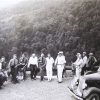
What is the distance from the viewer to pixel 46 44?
76.9 feet

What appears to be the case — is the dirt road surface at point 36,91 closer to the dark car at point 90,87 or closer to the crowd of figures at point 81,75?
the crowd of figures at point 81,75

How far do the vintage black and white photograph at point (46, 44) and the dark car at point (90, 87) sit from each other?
2204 mm

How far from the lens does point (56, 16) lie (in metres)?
24.8

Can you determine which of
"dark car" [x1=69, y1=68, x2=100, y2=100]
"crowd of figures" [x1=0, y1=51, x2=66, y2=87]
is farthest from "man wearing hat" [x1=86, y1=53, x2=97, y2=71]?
"dark car" [x1=69, y1=68, x2=100, y2=100]

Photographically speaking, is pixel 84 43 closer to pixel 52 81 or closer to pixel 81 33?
pixel 81 33

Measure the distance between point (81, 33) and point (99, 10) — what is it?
2.36 metres

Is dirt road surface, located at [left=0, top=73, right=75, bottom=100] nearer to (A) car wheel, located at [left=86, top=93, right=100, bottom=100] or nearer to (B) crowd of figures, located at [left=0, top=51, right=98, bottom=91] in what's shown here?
A: (B) crowd of figures, located at [left=0, top=51, right=98, bottom=91]

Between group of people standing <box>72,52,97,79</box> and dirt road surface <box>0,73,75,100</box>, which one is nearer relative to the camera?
dirt road surface <box>0,73,75,100</box>

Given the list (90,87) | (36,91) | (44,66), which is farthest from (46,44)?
(90,87)

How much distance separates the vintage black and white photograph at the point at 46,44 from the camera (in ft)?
51.3

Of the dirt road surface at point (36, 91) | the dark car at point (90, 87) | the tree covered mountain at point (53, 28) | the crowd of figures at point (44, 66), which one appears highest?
the tree covered mountain at point (53, 28)

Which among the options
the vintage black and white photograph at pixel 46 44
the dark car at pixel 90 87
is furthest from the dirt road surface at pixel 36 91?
the dark car at pixel 90 87

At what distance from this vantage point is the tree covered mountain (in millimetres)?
22312

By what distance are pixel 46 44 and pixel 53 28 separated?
1.68 metres
